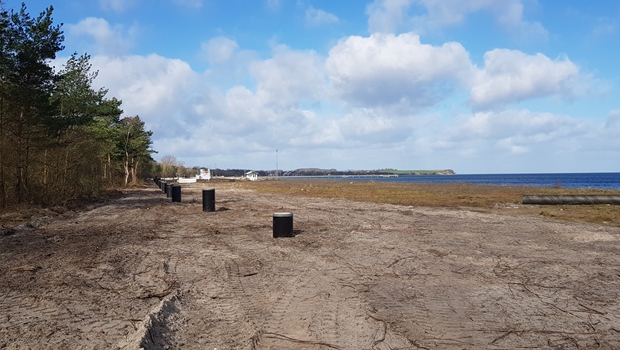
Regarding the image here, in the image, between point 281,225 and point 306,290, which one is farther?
point 281,225

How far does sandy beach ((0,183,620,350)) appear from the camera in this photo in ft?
15.6

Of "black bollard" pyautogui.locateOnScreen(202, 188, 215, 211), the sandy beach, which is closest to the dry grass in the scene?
the sandy beach

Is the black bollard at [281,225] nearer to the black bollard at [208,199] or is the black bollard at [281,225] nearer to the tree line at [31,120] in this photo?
the black bollard at [208,199]

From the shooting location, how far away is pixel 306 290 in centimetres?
676

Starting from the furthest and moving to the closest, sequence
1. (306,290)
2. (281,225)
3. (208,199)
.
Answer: (208,199) < (281,225) < (306,290)

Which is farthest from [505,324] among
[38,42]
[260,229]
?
[38,42]

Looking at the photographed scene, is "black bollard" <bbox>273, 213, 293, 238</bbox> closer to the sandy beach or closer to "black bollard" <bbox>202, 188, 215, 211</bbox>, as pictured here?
the sandy beach

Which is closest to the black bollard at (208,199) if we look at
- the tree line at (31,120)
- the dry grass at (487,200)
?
the tree line at (31,120)

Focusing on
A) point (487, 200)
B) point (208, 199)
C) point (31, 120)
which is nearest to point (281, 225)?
point (208, 199)

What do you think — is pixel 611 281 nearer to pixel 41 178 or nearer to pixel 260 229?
pixel 260 229

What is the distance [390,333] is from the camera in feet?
16.2

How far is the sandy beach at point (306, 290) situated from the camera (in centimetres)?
476

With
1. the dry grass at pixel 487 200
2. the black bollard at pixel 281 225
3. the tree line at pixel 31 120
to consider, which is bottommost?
the dry grass at pixel 487 200

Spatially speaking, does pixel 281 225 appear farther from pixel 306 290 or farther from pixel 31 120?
pixel 31 120
